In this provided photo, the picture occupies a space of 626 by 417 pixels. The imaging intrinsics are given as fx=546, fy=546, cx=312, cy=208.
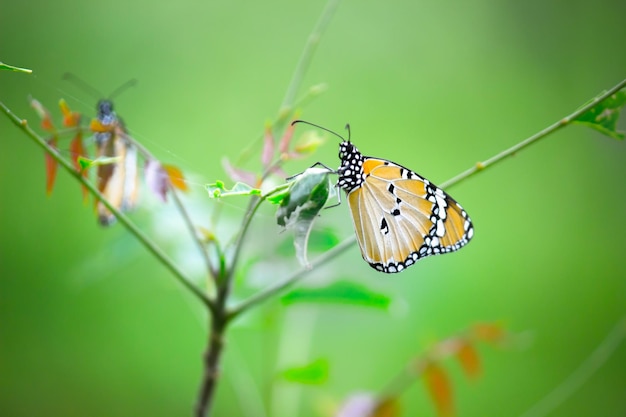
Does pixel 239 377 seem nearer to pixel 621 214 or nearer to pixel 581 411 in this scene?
pixel 581 411

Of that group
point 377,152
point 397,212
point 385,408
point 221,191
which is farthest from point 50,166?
point 377,152

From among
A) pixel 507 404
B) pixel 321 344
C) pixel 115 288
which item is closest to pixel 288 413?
pixel 321 344

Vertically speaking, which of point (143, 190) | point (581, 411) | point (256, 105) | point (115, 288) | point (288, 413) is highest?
point (143, 190)

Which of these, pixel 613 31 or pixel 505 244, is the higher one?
pixel 613 31

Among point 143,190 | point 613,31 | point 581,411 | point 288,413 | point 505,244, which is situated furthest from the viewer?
point 505,244

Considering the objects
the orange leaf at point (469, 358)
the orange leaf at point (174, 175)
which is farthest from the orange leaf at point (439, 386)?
the orange leaf at point (174, 175)
